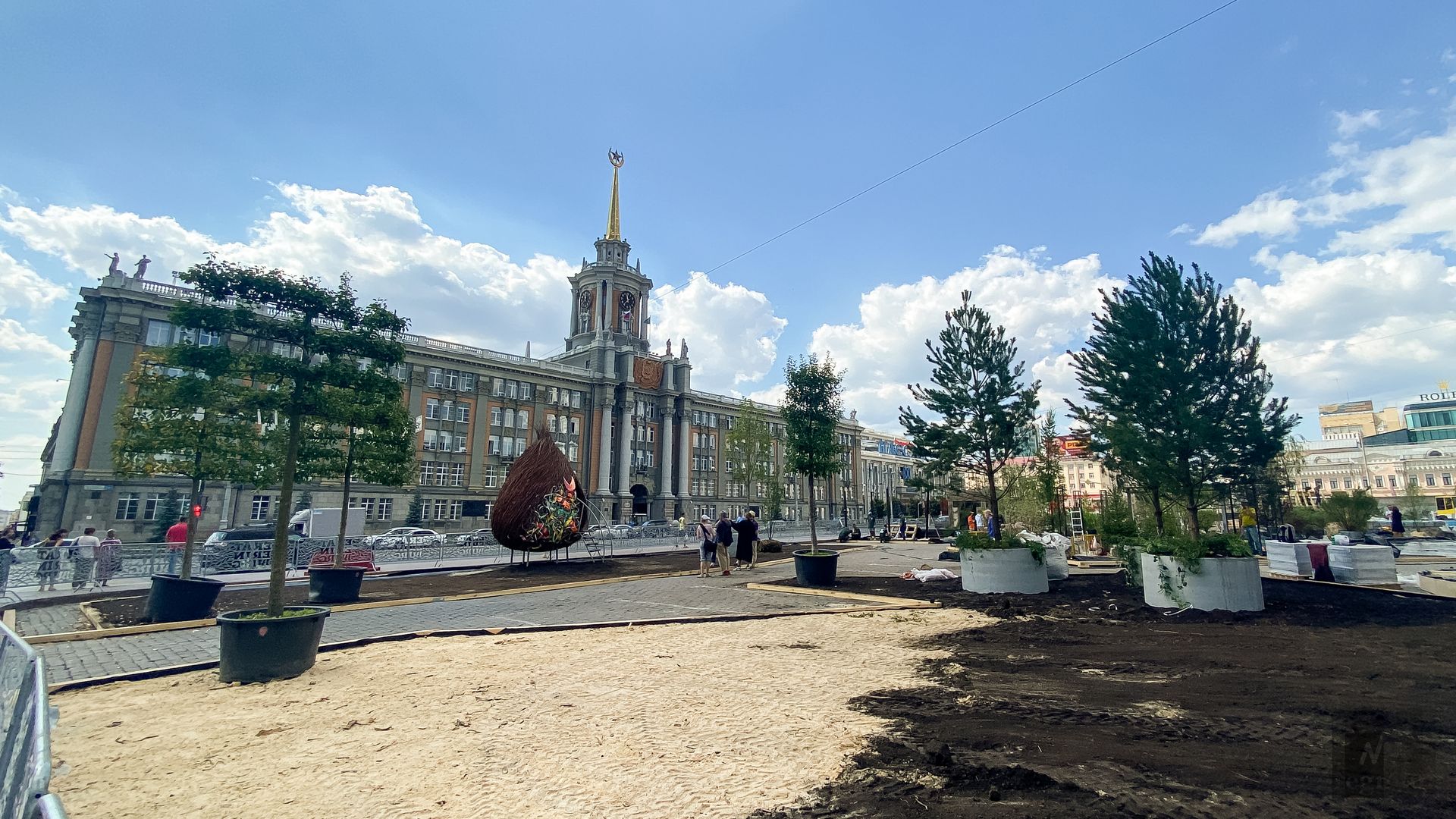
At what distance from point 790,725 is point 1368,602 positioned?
41.1ft

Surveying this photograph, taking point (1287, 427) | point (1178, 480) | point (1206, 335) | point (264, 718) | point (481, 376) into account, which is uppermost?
point (481, 376)

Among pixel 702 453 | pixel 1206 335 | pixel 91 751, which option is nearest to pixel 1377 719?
pixel 91 751

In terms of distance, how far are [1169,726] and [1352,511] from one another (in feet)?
123

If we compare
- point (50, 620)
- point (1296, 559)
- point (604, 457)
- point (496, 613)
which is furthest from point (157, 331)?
point (1296, 559)

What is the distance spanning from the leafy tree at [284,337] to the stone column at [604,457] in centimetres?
6355

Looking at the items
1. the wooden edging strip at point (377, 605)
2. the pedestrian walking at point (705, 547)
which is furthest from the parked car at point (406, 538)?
the pedestrian walking at point (705, 547)

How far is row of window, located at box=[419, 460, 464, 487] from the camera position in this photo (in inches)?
2320

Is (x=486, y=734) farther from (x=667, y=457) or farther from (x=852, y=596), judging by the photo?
(x=667, y=457)

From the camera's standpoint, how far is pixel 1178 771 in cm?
368

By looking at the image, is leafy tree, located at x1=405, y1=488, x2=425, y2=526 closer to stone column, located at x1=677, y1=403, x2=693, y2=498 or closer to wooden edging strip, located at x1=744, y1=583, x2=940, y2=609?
stone column, located at x1=677, y1=403, x2=693, y2=498

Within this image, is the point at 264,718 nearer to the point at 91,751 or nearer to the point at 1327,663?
the point at 91,751

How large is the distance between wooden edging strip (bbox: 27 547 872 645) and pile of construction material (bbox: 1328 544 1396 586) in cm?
1589

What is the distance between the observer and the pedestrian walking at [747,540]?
67.7 feet

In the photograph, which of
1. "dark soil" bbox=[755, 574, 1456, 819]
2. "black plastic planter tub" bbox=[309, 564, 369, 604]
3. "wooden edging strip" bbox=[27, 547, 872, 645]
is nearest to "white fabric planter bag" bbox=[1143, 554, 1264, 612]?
"dark soil" bbox=[755, 574, 1456, 819]
